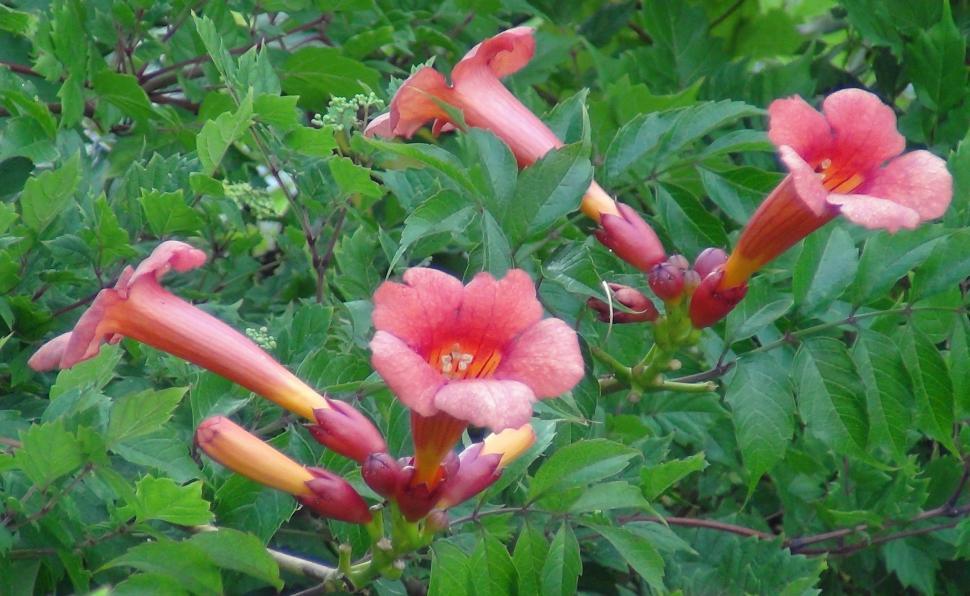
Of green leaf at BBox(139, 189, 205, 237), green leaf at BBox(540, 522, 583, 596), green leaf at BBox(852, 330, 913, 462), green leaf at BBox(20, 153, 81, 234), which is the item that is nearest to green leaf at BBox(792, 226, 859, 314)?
green leaf at BBox(852, 330, 913, 462)

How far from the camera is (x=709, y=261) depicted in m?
2.28

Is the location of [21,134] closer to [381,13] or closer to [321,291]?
[321,291]

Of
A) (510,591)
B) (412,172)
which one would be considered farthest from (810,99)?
(510,591)

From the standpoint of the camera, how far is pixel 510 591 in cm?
206

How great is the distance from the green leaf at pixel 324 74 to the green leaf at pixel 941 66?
5.30ft

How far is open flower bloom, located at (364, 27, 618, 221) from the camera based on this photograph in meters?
2.33

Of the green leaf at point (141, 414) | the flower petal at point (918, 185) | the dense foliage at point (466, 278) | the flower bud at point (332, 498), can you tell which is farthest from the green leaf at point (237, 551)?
the flower petal at point (918, 185)

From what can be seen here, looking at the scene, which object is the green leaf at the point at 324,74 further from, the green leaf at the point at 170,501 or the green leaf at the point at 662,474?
the green leaf at the point at 170,501

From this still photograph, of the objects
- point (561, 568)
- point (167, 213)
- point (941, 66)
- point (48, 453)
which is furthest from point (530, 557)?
point (941, 66)

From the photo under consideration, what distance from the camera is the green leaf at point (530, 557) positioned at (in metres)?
2.08

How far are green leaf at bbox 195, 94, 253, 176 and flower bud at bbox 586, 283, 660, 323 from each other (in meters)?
0.74

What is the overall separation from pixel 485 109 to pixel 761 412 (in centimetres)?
78

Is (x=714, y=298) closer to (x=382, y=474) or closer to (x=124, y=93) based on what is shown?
(x=382, y=474)

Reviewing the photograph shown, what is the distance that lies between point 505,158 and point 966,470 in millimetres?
1508
